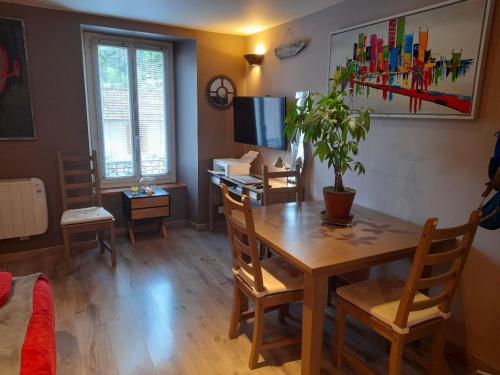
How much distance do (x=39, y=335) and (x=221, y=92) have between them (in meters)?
3.27

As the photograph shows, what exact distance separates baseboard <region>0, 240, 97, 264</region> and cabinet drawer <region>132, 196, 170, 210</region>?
0.59 metres

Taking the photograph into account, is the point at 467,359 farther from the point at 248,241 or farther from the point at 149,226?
the point at 149,226

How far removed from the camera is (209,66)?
400 centimetres

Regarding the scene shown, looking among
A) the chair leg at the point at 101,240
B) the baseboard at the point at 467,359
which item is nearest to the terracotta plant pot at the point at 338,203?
the baseboard at the point at 467,359

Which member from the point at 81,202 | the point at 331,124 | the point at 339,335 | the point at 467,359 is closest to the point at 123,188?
the point at 81,202

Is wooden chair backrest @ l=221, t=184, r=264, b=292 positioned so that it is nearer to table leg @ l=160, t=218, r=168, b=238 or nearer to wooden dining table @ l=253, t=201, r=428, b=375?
wooden dining table @ l=253, t=201, r=428, b=375

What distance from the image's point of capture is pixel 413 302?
5.20 ft

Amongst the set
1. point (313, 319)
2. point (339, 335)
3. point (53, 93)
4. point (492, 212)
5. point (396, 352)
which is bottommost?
point (339, 335)

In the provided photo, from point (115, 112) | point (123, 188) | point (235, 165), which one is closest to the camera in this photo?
point (235, 165)

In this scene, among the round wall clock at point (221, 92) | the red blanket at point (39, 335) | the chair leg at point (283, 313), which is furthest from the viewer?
the round wall clock at point (221, 92)

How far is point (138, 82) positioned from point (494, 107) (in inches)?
142

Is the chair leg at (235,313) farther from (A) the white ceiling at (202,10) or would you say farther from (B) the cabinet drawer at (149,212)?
(A) the white ceiling at (202,10)

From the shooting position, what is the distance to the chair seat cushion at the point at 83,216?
10.1 ft

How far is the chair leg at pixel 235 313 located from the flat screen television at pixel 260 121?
1707mm
